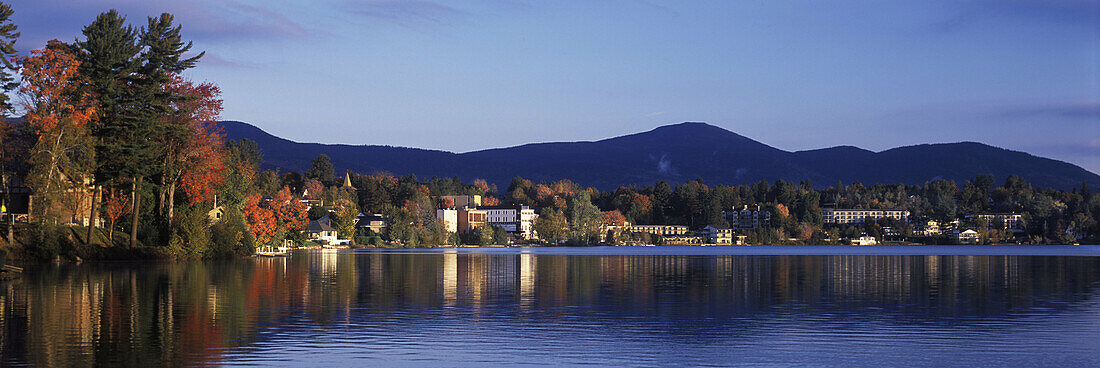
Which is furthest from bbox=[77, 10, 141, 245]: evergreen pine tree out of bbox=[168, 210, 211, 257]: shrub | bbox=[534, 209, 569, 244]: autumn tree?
bbox=[534, 209, 569, 244]: autumn tree

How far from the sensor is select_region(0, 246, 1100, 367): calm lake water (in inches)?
769

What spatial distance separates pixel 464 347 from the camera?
2108 centimetres

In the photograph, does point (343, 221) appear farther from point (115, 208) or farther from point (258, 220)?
point (115, 208)

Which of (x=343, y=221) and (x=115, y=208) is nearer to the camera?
(x=115, y=208)

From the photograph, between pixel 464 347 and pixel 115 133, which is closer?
pixel 464 347

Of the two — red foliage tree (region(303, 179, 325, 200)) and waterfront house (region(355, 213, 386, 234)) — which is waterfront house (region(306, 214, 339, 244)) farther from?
red foliage tree (region(303, 179, 325, 200))

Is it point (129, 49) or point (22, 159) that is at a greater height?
point (129, 49)

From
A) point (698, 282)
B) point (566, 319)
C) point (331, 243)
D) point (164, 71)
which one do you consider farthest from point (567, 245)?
point (566, 319)

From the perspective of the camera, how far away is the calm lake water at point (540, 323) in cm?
1953

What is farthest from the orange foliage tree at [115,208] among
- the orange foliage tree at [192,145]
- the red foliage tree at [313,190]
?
the red foliage tree at [313,190]

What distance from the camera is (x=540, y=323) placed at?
2594cm

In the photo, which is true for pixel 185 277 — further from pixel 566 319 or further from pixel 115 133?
pixel 566 319

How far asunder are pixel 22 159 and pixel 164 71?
11.1m

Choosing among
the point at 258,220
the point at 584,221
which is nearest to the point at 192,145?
the point at 258,220
